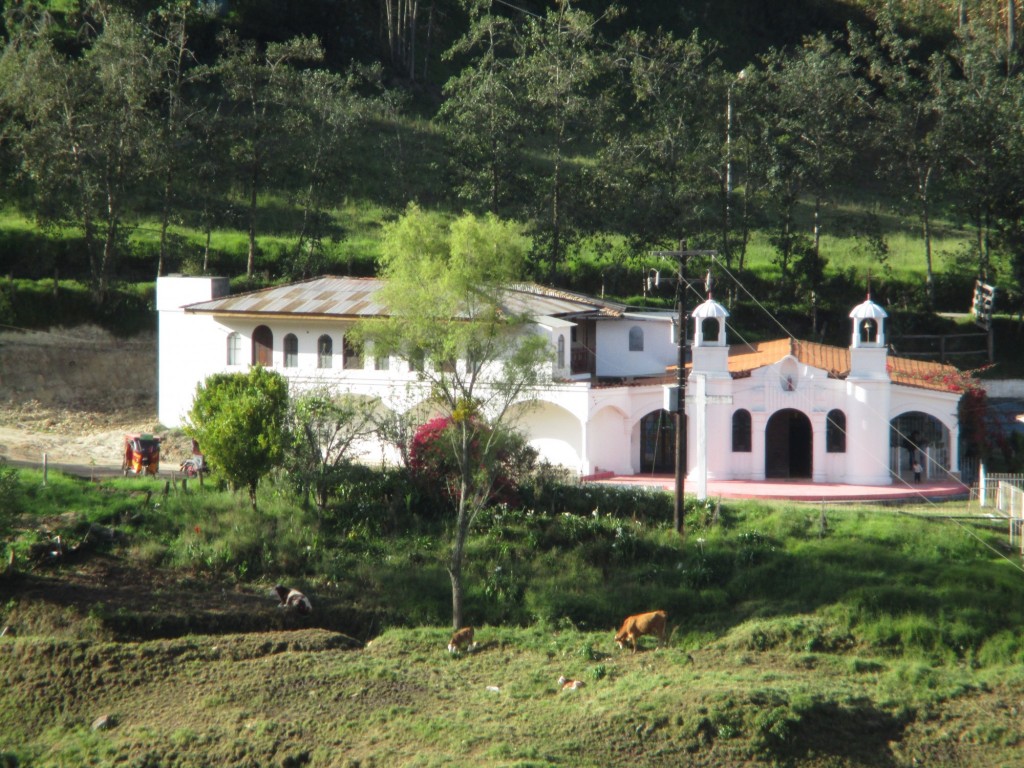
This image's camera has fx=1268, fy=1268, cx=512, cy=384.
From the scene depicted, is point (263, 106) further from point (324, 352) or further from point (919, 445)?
→ point (919, 445)

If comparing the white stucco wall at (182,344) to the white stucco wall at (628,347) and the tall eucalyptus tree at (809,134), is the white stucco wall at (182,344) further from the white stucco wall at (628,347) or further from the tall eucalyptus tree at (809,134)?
the tall eucalyptus tree at (809,134)

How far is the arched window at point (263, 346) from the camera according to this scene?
38.1 meters

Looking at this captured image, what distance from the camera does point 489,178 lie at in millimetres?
46469

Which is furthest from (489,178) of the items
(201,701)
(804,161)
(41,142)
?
(201,701)

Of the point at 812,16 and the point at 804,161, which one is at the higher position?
the point at 812,16

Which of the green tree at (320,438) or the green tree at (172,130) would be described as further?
the green tree at (172,130)

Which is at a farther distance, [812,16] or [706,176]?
[812,16]

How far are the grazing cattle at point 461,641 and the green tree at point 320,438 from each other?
707cm

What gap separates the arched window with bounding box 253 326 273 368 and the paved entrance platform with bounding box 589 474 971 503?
10907mm

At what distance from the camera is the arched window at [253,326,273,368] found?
38125mm

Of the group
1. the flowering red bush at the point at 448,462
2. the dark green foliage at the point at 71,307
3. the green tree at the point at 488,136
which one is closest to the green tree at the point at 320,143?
the green tree at the point at 488,136

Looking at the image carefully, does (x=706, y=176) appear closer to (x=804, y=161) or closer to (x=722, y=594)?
(x=804, y=161)

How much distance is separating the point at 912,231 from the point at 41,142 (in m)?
36.5

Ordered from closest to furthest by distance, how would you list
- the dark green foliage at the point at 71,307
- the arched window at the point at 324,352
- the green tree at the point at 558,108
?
1. the arched window at the point at 324,352
2. the dark green foliage at the point at 71,307
3. the green tree at the point at 558,108
